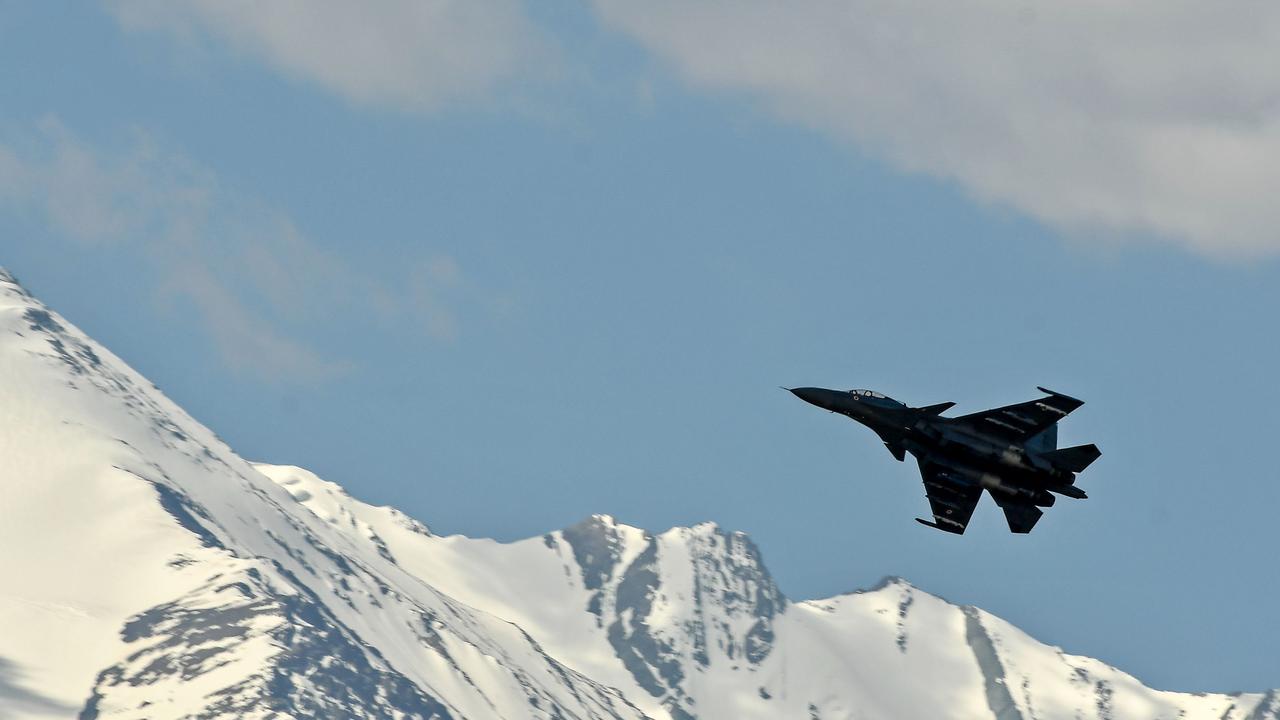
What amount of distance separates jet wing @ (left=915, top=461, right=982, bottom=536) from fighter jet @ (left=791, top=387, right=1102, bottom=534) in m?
3.40

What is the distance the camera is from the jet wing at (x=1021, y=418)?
117 m

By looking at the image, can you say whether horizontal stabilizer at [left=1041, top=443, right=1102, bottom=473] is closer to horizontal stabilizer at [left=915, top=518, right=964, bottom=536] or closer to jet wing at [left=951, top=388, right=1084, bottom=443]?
jet wing at [left=951, top=388, right=1084, bottom=443]

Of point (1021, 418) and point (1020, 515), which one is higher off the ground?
point (1021, 418)

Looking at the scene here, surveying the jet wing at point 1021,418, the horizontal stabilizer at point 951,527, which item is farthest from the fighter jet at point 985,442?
the horizontal stabilizer at point 951,527

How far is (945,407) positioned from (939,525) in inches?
414

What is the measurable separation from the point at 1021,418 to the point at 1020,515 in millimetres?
7093

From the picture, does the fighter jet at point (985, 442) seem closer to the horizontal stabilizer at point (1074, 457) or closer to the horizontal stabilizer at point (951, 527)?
the horizontal stabilizer at point (1074, 457)

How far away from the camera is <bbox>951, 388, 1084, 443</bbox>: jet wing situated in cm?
11720

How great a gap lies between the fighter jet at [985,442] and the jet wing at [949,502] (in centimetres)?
340

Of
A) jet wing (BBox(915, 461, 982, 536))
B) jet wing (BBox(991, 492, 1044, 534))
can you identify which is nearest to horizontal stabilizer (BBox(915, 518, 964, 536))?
jet wing (BBox(915, 461, 982, 536))

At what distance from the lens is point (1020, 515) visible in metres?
121

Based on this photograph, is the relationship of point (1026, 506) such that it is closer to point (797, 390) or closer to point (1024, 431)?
point (1024, 431)

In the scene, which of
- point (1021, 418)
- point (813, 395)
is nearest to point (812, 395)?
point (813, 395)

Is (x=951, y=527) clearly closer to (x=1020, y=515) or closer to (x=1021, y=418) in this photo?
(x=1020, y=515)
